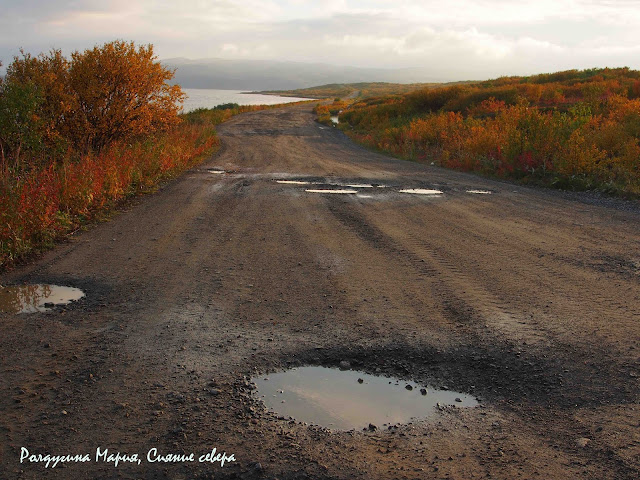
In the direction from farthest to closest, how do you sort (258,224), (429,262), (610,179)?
(610,179) → (258,224) → (429,262)

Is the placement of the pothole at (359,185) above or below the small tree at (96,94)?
below

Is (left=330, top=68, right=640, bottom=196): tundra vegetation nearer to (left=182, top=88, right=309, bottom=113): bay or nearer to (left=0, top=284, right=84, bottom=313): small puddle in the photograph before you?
(left=0, top=284, right=84, bottom=313): small puddle

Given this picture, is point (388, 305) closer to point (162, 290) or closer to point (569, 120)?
point (162, 290)

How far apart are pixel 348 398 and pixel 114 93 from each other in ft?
38.2

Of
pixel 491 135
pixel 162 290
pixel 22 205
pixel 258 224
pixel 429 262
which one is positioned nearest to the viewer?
pixel 162 290

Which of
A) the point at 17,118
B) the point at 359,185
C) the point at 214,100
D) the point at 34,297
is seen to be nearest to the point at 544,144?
the point at 359,185

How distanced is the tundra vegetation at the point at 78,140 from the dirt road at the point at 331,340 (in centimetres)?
65

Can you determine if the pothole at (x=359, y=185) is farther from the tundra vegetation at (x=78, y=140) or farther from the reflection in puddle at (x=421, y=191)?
the tundra vegetation at (x=78, y=140)

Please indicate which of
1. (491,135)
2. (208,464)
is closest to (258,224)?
(208,464)

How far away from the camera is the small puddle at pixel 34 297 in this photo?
17.6ft

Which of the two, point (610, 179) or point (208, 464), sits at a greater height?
point (610, 179)

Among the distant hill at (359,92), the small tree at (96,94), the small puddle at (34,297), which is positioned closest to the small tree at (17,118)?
the small tree at (96,94)

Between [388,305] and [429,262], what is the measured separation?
169 cm

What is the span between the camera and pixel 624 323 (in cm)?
512
